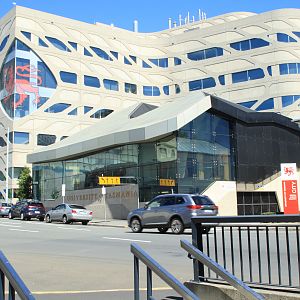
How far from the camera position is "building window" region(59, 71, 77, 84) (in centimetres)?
7775

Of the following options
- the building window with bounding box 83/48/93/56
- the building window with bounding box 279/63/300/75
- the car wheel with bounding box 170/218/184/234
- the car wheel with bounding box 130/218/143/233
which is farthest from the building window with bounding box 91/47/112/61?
the car wheel with bounding box 170/218/184/234

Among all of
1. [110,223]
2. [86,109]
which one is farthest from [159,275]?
[86,109]

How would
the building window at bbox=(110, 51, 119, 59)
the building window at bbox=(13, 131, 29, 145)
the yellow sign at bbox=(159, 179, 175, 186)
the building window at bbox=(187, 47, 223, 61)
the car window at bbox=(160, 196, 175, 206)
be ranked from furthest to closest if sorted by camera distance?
the building window at bbox=(110, 51, 119, 59) → the building window at bbox=(187, 47, 223, 61) → the building window at bbox=(13, 131, 29, 145) → the yellow sign at bbox=(159, 179, 175, 186) → the car window at bbox=(160, 196, 175, 206)

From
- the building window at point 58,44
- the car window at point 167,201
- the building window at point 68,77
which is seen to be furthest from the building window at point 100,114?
the car window at point 167,201

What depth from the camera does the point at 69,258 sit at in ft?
41.2

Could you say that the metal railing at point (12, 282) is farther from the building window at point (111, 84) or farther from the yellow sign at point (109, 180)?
the building window at point (111, 84)

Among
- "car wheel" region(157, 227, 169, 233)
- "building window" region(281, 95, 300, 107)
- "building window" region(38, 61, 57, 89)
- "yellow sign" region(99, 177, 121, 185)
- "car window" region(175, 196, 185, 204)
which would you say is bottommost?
"car wheel" region(157, 227, 169, 233)

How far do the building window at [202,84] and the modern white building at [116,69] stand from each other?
0.18 metres

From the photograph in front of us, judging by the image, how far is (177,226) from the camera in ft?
71.1

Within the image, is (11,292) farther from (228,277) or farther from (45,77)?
(45,77)

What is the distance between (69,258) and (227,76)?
2932 inches

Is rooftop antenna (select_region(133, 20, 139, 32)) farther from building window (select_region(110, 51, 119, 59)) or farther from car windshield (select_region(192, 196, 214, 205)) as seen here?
car windshield (select_region(192, 196, 214, 205))

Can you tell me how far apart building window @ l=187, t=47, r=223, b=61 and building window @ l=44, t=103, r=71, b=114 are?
26041 millimetres

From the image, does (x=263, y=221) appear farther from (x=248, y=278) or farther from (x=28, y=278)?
(x=28, y=278)
